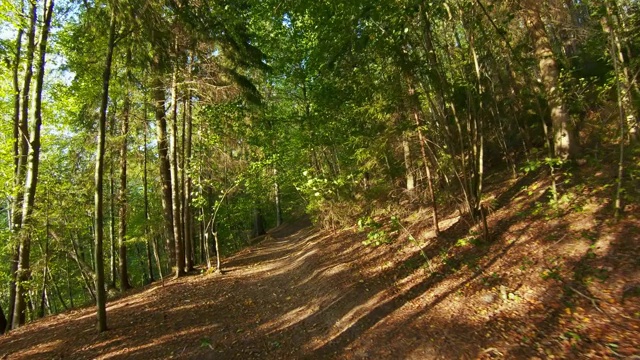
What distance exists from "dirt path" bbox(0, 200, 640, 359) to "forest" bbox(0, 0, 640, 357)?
1.30 feet

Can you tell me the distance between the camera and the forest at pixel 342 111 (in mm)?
6391

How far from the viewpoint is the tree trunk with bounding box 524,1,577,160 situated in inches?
A: 296

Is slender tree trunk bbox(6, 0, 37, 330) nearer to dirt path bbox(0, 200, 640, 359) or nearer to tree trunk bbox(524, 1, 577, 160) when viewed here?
dirt path bbox(0, 200, 640, 359)

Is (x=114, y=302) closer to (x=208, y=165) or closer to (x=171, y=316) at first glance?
(x=171, y=316)

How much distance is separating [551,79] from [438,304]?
18.8 feet

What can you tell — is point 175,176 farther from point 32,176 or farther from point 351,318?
point 351,318

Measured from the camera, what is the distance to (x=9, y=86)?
33.4 feet

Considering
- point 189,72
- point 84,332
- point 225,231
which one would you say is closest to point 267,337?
point 84,332

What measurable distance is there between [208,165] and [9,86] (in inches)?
238

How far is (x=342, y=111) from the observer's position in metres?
12.9

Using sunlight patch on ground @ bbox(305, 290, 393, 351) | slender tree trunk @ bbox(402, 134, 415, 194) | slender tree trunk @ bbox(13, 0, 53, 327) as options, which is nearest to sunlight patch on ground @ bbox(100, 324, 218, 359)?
sunlight patch on ground @ bbox(305, 290, 393, 351)

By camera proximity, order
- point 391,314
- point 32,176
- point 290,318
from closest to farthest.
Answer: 1. point 391,314
2. point 290,318
3. point 32,176

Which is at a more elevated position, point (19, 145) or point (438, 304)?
point (19, 145)

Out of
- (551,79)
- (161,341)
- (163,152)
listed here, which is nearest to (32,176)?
(163,152)
